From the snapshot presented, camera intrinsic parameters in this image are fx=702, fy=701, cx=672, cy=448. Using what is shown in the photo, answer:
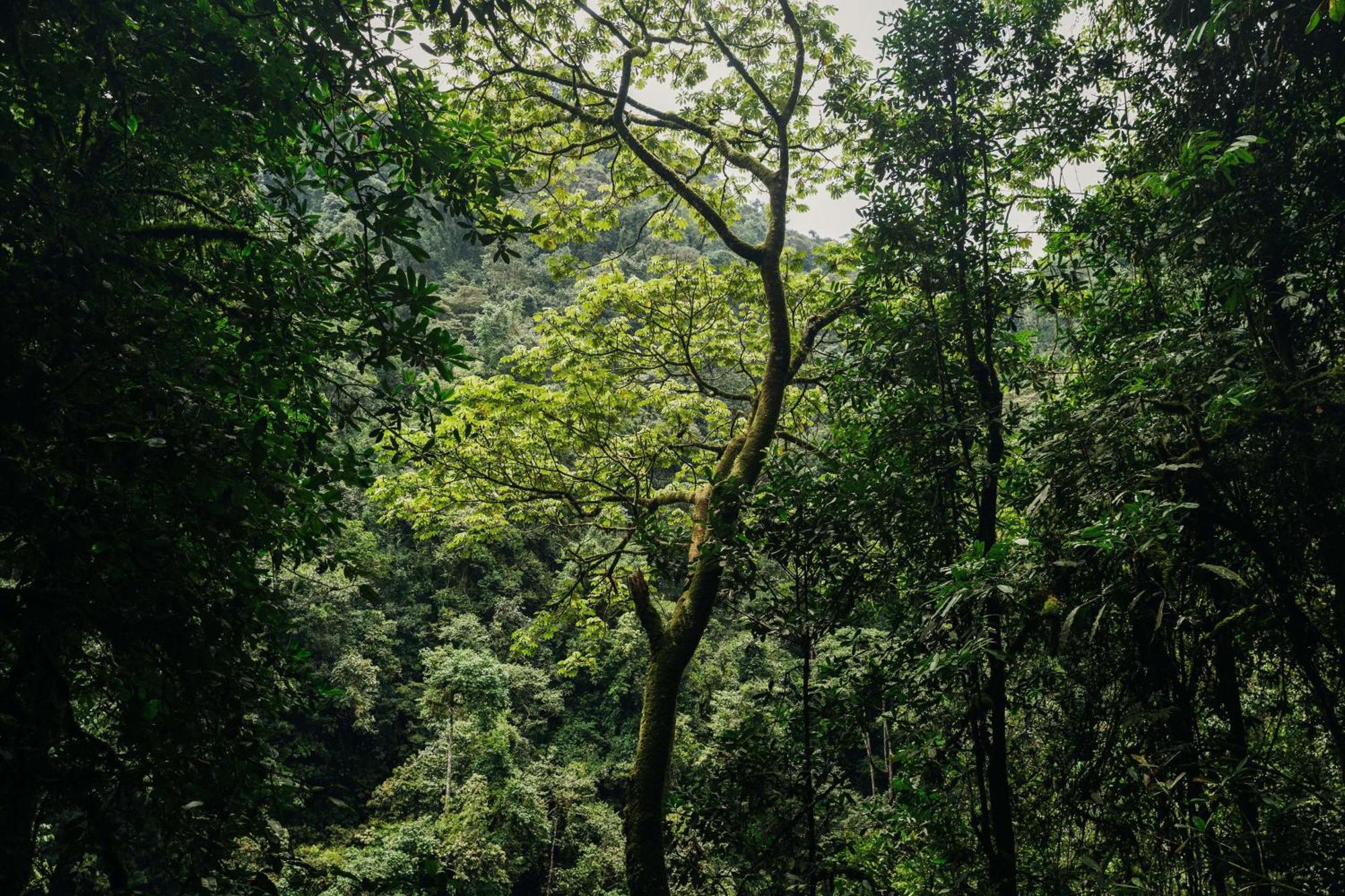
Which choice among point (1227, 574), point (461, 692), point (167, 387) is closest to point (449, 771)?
point (461, 692)

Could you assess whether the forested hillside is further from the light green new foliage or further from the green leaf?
the light green new foliage

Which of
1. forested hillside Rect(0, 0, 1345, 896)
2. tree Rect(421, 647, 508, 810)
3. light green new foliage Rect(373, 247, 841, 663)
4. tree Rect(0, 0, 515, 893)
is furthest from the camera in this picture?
tree Rect(421, 647, 508, 810)

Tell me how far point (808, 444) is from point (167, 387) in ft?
11.3

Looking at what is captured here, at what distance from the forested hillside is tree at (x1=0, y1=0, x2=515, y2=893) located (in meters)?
0.02

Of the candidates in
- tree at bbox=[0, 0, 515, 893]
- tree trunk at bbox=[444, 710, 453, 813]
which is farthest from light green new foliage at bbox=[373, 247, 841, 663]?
tree trunk at bbox=[444, 710, 453, 813]

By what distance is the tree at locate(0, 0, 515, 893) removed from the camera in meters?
1.45

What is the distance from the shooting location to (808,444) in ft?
14.4

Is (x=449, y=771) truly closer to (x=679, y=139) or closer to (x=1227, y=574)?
(x=679, y=139)

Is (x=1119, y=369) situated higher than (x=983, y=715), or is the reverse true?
(x=1119, y=369)

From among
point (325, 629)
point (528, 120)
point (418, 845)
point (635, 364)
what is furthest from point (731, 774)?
point (325, 629)

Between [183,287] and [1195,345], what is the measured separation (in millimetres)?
3188

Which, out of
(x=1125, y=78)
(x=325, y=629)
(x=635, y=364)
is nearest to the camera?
(x=1125, y=78)

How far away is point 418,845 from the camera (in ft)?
38.5

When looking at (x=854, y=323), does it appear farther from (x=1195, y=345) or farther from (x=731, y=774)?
(x=731, y=774)
